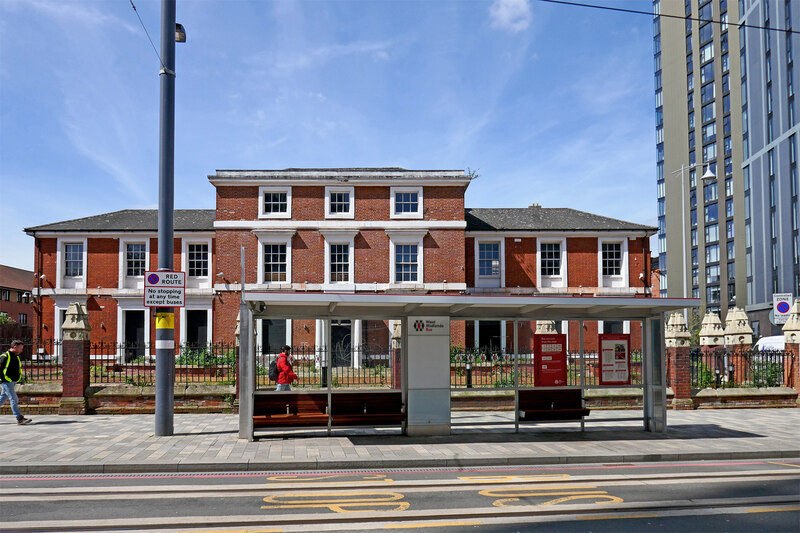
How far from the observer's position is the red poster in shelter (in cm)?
1516

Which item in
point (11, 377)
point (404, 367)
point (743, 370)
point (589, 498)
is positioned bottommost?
point (589, 498)

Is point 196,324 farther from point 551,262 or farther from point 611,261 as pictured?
point 611,261

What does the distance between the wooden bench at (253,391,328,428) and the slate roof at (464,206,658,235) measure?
27.5m

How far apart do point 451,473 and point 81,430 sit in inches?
345

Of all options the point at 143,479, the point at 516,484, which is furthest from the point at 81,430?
the point at 516,484

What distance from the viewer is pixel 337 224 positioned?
38.7 meters

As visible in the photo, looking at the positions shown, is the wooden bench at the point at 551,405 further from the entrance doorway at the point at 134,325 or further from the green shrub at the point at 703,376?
the entrance doorway at the point at 134,325

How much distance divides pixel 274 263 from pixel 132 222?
9.91 meters

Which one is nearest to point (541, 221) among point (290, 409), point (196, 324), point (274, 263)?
point (274, 263)

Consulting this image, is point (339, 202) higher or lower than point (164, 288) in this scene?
higher

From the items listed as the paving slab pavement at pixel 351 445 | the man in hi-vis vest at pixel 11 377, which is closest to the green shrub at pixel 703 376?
the paving slab pavement at pixel 351 445

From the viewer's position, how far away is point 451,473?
10.9 meters

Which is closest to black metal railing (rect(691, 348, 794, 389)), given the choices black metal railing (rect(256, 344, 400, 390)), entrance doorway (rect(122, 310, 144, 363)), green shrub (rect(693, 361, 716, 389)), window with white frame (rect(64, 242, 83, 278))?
green shrub (rect(693, 361, 716, 389))

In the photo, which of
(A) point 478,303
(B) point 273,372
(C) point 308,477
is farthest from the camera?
(B) point 273,372
